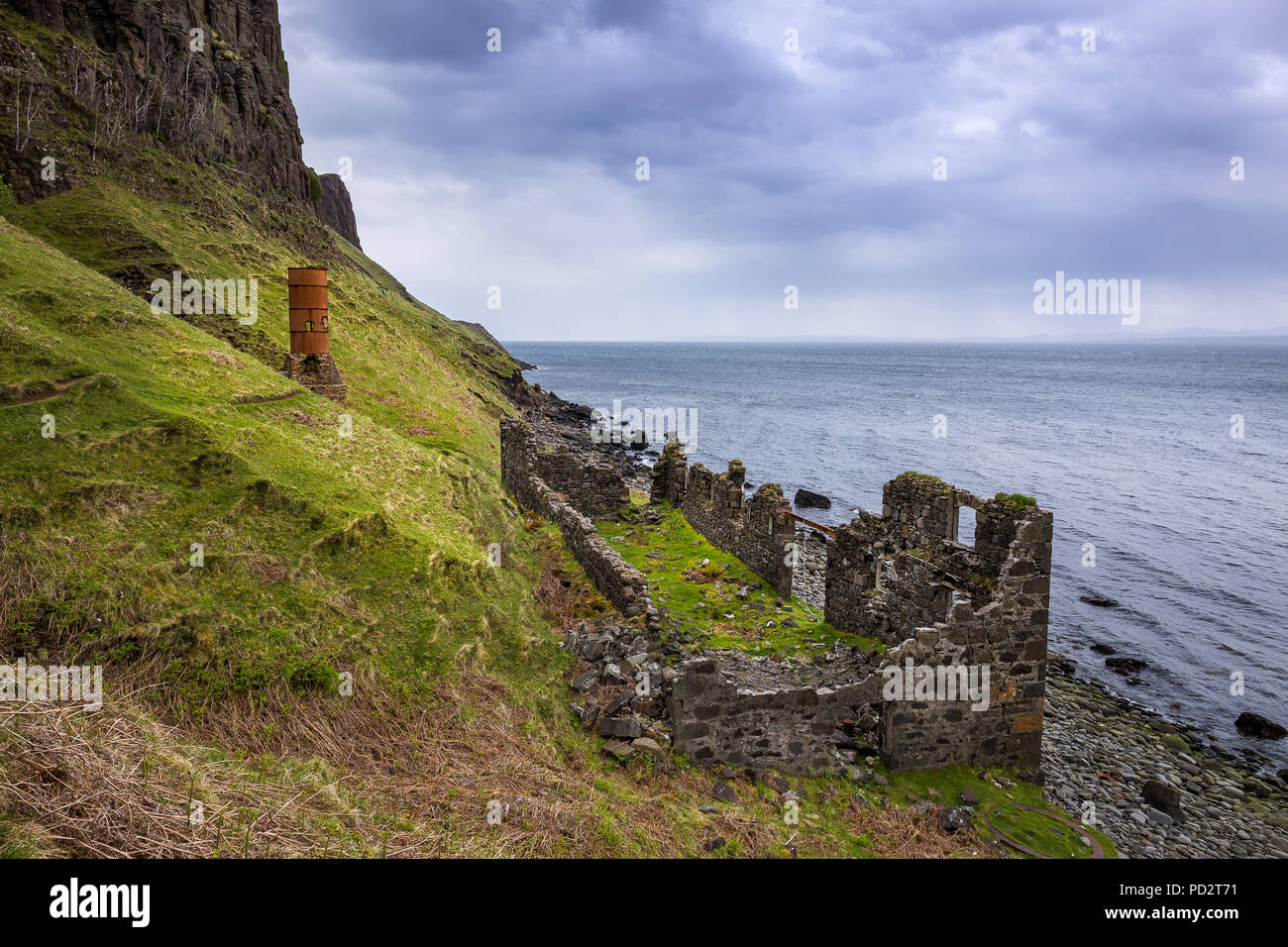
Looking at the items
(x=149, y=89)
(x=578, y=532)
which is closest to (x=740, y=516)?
(x=578, y=532)

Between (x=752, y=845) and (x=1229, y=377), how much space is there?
210588 mm

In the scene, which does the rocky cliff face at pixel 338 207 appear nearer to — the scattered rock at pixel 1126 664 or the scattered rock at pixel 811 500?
the scattered rock at pixel 811 500

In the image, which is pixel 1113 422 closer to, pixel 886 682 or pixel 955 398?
pixel 955 398

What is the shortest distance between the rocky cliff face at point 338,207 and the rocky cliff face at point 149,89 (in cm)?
6857

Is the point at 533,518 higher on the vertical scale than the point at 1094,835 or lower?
higher

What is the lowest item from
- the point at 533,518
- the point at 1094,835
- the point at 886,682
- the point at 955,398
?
the point at 1094,835

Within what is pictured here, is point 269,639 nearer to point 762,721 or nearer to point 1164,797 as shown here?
point 762,721

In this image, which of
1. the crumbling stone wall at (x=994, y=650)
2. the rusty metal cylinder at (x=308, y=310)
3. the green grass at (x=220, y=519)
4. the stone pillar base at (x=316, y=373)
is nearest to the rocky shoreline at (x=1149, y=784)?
the crumbling stone wall at (x=994, y=650)

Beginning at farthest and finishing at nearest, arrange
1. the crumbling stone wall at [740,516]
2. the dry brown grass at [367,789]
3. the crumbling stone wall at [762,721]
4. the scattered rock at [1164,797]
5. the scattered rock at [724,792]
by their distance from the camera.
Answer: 1. the crumbling stone wall at [740,516]
2. the scattered rock at [1164,797]
3. the crumbling stone wall at [762,721]
4. the scattered rock at [724,792]
5. the dry brown grass at [367,789]

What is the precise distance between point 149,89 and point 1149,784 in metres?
71.5

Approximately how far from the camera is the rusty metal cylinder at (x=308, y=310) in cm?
2153

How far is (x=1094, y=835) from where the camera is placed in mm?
11773

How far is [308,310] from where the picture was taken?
22.1m

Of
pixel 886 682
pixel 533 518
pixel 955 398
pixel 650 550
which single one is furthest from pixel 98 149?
Answer: pixel 955 398
